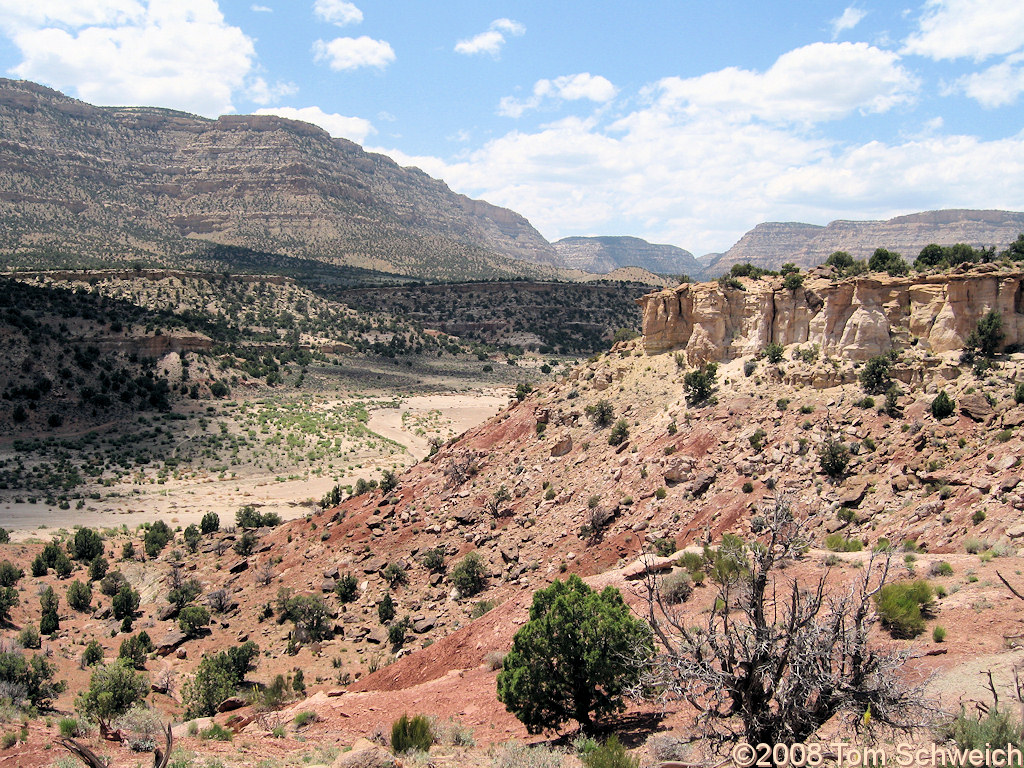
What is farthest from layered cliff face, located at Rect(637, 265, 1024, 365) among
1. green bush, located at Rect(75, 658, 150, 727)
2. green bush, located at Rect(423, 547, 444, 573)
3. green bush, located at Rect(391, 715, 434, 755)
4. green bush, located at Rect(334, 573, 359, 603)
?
green bush, located at Rect(75, 658, 150, 727)

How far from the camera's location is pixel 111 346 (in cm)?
5978

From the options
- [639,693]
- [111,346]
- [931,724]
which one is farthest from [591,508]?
[111,346]

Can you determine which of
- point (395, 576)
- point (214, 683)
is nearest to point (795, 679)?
point (214, 683)

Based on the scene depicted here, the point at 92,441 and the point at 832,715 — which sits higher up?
the point at 832,715

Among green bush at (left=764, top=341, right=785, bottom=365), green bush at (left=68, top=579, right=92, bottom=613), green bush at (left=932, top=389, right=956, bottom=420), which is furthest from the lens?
green bush at (left=764, top=341, right=785, bottom=365)

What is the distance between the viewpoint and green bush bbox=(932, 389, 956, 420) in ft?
57.5

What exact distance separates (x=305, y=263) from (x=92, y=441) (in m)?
97.9

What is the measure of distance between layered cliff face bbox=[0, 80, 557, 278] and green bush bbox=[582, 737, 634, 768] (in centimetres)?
12762

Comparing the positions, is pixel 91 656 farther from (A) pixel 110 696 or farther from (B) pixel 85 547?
(B) pixel 85 547

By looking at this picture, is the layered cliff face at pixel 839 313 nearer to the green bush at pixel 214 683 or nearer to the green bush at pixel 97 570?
the green bush at pixel 214 683

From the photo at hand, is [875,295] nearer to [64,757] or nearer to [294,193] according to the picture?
[64,757]

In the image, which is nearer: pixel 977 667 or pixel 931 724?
pixel 931 724

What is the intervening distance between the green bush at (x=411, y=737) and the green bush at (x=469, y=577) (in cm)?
922

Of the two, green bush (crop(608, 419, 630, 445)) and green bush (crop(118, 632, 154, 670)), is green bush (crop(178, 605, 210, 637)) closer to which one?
green bush (crop(118, 632, 154, 670))
